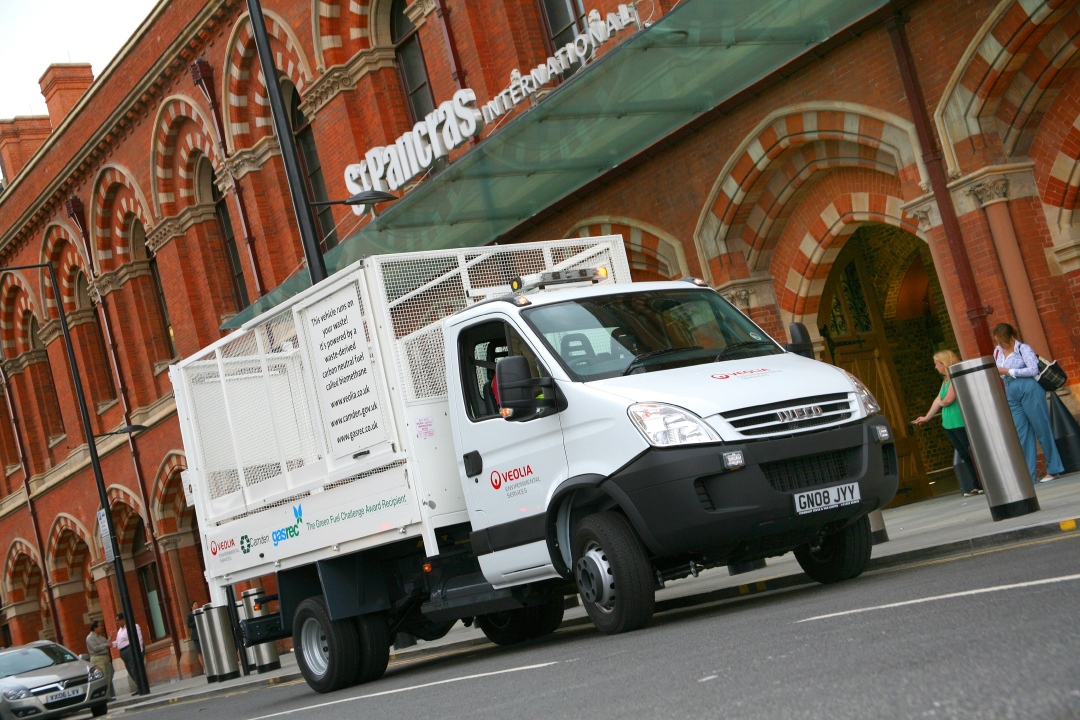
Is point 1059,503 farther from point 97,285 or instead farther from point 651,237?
point 97,285

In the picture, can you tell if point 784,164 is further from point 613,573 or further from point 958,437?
point 613,573

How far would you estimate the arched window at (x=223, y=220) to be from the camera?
28.5 meters

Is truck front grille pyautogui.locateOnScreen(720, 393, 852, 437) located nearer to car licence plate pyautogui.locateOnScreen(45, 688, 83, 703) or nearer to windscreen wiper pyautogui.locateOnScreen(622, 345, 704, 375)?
windscreen wiper pyautogui.locateOnScreen(622, 345, 704, 375)

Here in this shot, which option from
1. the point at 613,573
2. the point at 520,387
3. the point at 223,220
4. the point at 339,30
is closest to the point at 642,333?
the point at 520,387

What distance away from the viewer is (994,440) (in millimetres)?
9781

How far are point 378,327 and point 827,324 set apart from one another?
9.63m

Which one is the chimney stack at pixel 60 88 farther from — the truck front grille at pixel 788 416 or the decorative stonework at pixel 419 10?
the truck front grille at pixel 788 416

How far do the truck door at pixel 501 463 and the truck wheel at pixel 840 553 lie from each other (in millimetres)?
1826

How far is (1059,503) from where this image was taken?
994 centimetres

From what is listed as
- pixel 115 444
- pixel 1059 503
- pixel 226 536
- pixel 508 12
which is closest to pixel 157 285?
pixel 115 444

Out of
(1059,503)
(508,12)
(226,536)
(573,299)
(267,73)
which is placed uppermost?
(508,12)

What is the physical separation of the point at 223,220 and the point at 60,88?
13365mm

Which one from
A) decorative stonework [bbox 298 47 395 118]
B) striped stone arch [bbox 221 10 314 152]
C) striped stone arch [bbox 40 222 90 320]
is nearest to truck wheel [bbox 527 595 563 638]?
decorative stonework [bbox 298 47 395 118]

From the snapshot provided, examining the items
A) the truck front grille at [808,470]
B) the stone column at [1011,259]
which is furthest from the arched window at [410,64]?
the truck front grille at [808,470]
